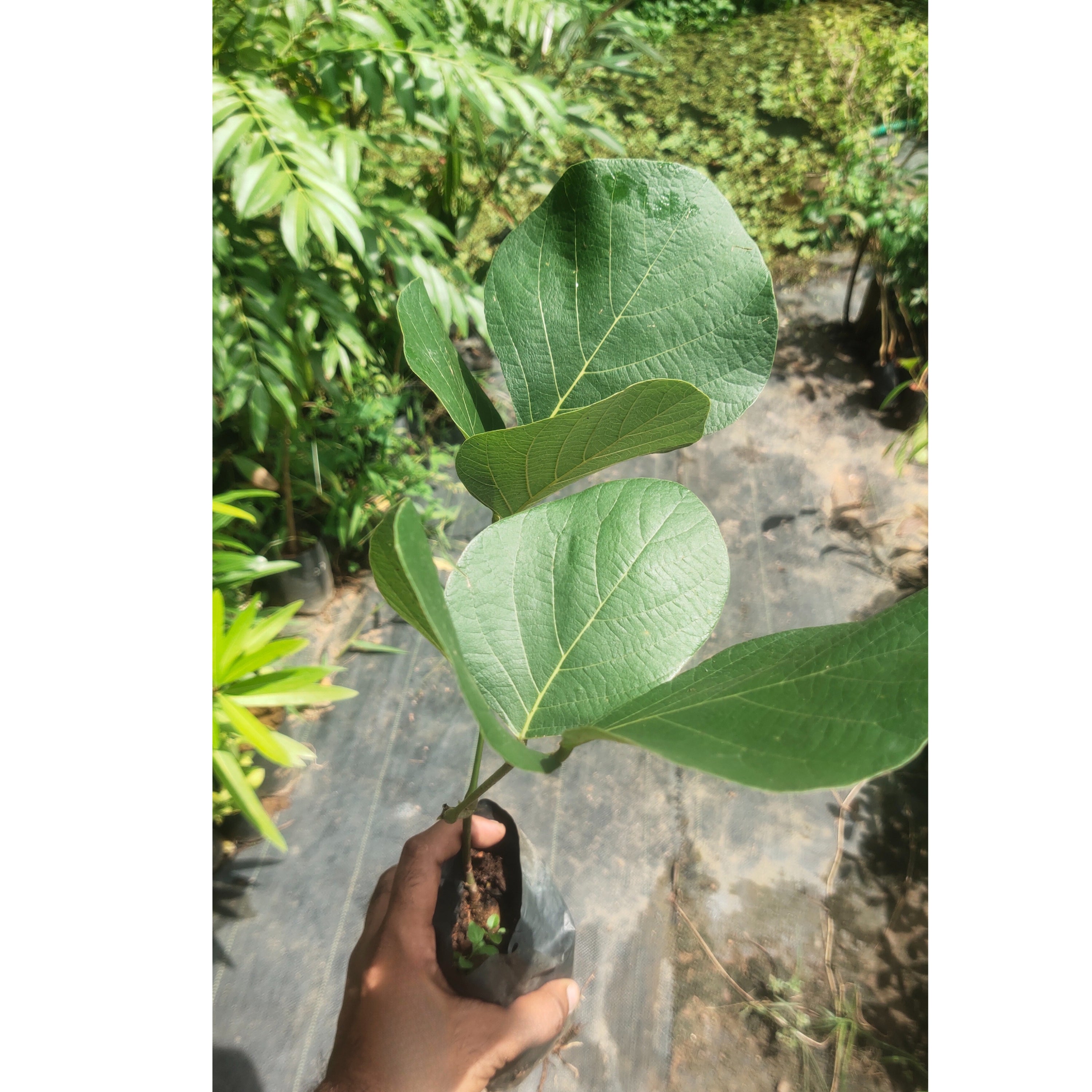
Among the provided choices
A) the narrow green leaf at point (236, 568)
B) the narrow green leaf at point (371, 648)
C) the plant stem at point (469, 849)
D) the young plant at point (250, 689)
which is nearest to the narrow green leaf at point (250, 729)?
the young plant at point (250, 689)

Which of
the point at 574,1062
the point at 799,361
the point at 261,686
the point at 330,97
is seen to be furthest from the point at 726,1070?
the point at 799,361

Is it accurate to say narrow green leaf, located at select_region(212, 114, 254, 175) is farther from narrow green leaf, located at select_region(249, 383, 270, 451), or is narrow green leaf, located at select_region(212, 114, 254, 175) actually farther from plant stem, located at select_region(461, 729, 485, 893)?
plant stem, located at select_region(461, 729, 485, 893)

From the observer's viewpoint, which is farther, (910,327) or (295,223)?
(910,327)

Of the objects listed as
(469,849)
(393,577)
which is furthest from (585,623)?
(469,849)

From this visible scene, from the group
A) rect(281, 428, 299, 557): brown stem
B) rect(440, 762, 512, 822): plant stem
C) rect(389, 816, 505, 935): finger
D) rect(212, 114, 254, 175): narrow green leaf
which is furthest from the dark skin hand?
rect(281, 428, 299, 557): brown stem

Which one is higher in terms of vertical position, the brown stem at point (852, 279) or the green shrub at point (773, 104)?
the green shrub at point (773, 104)

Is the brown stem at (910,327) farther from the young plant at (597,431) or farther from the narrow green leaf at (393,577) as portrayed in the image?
the narrow green leaf at (393,577)

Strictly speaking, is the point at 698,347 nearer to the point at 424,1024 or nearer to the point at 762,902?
the point at 424,1024

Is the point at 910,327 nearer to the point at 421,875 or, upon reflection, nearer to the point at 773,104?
the point at 773,104
